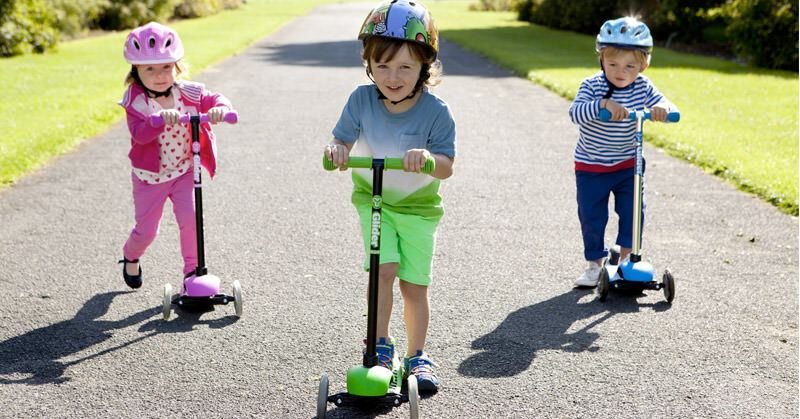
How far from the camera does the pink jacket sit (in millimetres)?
4582

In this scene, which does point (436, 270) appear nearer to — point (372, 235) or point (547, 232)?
point (547, 232)

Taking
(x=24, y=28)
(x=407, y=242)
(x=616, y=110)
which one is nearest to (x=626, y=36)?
(x=616, y=110)

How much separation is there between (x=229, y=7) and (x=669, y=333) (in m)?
46.0

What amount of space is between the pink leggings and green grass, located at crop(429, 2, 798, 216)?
16.8ft

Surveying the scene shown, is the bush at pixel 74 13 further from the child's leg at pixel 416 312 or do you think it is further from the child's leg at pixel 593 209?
the child's leg at pixel 416 312

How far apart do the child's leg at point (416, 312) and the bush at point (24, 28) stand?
17876 millimetres

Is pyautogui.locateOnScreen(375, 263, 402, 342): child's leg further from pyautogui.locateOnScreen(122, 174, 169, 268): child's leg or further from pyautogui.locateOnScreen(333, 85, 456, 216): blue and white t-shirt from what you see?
pyautogui.locateOnScreen(122, 174, 169, 268): child's leg

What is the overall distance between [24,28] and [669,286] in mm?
18528

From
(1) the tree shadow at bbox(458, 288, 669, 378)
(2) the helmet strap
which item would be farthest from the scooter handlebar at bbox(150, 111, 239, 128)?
(1) the tree shadow at bbox(458, 288, 669, 378)

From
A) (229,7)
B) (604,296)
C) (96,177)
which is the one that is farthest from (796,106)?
(229,7)

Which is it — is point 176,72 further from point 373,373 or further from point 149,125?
point 373,373

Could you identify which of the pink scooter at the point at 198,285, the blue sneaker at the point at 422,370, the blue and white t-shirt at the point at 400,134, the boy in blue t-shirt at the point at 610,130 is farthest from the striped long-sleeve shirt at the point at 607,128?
the pink scooter at the point at 198,285

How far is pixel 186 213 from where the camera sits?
16.0 feet

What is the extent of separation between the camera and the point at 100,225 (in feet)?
21.0
